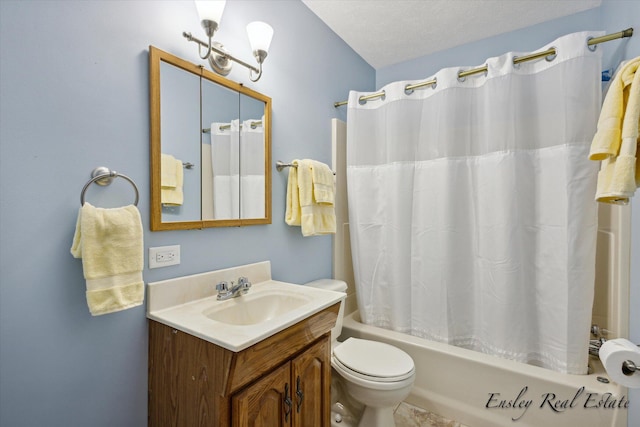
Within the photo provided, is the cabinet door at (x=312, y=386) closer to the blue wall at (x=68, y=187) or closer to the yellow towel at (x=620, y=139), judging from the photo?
the blue wall at (x=68, y=187)

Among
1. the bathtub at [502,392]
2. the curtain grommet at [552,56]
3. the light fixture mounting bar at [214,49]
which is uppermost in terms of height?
the curtain grommet at [552,56]

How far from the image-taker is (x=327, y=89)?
6.82 feet

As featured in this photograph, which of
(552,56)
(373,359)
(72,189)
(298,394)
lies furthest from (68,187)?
(552,56)

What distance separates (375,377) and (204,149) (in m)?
1.35

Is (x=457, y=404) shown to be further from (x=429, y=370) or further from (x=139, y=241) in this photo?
(x=139, y=241)

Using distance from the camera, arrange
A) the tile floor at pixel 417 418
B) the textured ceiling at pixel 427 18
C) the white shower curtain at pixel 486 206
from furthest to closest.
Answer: the textured ceiling at pixel 427 18
the tile floor at pixel 417 418
the white shower curtain at pixel 486 206

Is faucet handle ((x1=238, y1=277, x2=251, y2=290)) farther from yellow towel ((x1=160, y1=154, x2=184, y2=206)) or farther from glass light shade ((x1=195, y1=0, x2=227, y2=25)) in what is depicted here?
glass light shade ((x1=195, y1=0, x2=227, y2=25))

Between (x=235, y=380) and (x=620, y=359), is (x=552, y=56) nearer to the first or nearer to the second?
(x=620, y=359)

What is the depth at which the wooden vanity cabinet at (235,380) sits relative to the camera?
91 cm

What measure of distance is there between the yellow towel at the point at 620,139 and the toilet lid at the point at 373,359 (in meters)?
1.12

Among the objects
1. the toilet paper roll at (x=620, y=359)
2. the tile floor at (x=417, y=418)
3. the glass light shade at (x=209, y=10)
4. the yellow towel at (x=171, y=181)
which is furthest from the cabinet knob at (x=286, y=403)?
the glass light shade at (x=209, y=10)

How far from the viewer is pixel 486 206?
1.72 metres

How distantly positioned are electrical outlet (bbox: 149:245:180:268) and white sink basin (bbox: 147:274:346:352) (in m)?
0.08

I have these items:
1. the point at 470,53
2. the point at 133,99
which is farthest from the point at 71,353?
the point at 470,53
